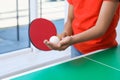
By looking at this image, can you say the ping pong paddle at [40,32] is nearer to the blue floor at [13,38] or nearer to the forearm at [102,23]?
the forearm at [102,23]

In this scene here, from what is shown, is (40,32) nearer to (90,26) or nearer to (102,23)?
(90,26)

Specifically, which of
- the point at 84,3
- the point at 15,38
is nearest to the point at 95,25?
the point at 84,3

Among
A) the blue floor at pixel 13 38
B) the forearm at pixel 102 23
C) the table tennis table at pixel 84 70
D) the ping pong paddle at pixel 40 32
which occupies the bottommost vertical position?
the blue floor at pixel 13 38

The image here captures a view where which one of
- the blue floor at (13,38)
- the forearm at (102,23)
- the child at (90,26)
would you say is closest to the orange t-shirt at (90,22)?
the child at (90,26)

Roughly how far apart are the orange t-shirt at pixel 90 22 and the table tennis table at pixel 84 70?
0.33 ft

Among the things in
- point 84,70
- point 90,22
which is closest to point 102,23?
point 90,22

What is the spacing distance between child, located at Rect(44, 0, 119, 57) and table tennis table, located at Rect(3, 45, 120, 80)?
106 millimetres

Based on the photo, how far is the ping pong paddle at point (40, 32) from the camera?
1524mm

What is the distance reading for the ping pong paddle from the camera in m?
1.52

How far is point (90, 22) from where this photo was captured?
1.50 metres

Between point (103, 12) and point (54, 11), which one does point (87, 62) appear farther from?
point (54, 11)

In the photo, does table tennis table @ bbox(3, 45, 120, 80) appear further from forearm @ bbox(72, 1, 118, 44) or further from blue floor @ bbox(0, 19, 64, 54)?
blue floor @ bbox(0, 19, 64, 54)

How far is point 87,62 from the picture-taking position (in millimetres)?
1360

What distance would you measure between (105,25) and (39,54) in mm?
1555
